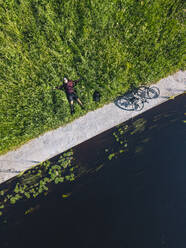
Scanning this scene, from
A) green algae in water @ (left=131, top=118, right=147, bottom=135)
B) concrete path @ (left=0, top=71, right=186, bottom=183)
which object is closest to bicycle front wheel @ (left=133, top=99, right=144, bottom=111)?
concrete path @ (left=0, top=71, right=186, bottom=183)

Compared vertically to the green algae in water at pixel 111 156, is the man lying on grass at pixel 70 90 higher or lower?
higher

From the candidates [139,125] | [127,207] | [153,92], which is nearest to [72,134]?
[139,125]

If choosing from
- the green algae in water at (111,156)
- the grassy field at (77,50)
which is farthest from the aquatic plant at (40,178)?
the grassy field at (77,50)

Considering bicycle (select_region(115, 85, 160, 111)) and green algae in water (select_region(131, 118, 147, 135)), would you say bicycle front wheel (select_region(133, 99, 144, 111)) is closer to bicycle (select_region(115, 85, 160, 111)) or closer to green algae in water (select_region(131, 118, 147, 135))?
bicycle (select_region(115, 85, 160, 111))

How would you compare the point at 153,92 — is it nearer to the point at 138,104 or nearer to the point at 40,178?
the point at 138,104

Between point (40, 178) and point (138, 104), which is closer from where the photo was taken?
point (40, 178)

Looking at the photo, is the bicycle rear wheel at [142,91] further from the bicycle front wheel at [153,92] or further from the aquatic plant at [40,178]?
the aquatic plant at [40,178]
